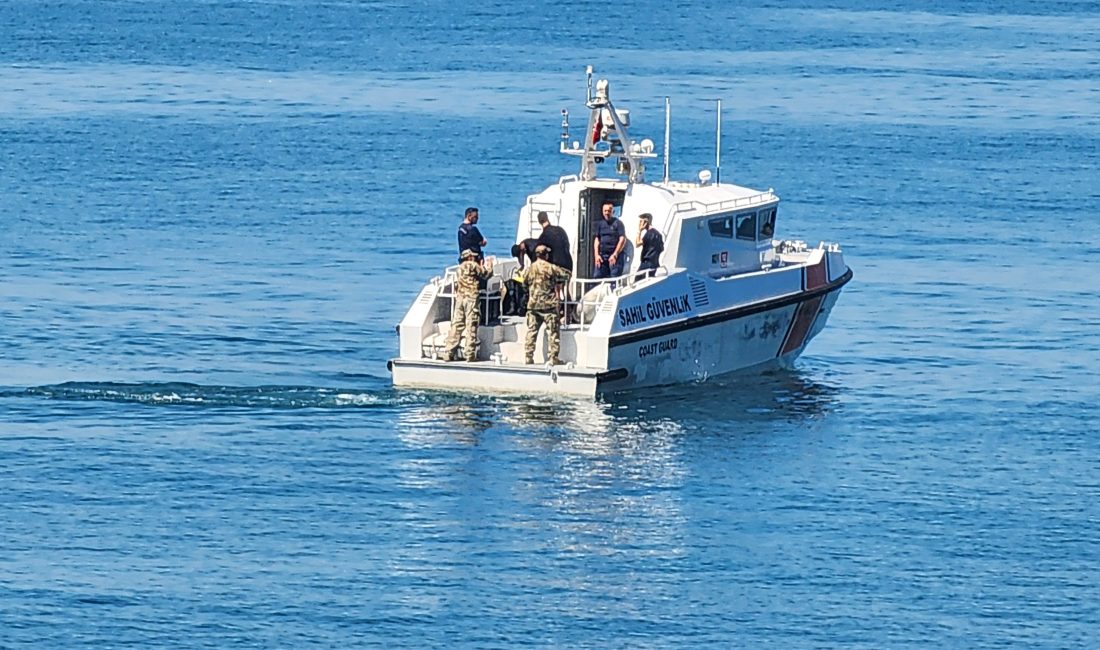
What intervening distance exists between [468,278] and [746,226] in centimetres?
469

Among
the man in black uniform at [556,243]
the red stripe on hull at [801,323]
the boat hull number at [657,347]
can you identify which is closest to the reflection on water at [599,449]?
the boat hull number at [657,347]

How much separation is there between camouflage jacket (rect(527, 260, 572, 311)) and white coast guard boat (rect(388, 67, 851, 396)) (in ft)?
1.62

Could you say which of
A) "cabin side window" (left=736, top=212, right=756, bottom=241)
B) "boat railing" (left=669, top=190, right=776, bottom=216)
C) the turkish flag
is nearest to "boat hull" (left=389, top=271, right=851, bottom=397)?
"cabin side window" (left=736, top=212, right=756, bottom=241)

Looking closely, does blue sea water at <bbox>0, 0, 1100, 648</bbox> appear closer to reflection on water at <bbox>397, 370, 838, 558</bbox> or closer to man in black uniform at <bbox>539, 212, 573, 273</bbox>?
reflection on water at <bbox>397, 370, 838, 558</bbox>

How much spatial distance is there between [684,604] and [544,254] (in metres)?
8.55

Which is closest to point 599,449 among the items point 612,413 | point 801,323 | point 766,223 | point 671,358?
point 612,413

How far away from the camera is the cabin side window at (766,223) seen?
34.5 meters

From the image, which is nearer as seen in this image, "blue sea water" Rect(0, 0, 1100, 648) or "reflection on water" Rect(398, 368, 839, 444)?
"blue sea water" Rect(0, 0, 1100, 648)

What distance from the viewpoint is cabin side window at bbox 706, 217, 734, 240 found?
1315 inches

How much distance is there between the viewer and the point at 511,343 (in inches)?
1254

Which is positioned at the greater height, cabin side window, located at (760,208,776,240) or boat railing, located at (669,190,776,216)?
boat railing, located at (669,190,776,216)

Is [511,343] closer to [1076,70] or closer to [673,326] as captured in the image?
[673,326]

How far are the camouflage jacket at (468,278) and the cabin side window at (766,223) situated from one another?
15.8ft

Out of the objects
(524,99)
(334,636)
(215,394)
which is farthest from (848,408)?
(524,99)
